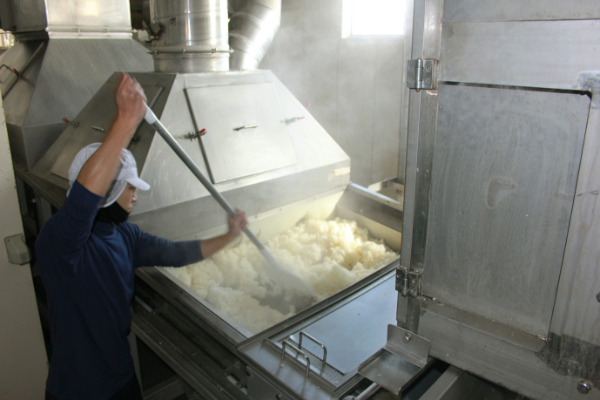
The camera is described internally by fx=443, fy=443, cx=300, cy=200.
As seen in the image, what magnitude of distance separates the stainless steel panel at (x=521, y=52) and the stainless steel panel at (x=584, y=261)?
69 mm

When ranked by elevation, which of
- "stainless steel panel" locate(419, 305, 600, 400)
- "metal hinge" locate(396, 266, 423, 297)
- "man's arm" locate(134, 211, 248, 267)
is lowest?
"man's arm" locate(134, 211, 248, 267)

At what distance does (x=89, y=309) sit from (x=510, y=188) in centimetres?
124

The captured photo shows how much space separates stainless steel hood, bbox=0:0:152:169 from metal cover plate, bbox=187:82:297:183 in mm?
930

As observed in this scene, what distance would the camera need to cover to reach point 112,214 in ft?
4.48

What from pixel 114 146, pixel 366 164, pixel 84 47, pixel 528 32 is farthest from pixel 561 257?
pixel 366 164

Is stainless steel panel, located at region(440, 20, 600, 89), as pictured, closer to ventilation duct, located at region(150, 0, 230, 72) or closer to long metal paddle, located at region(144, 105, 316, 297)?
long metal paddle, located at region(144, 105, 316, 297)

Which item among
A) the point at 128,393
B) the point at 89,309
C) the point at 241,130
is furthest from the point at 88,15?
the point at 128,393

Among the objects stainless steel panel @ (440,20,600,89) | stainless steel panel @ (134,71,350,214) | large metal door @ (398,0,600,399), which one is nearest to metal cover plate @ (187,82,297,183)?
stainless steel panel @ (134,71,350,214)

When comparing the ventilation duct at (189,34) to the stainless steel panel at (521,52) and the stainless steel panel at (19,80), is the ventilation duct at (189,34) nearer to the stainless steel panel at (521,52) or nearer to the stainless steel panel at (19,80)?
the stainless steel panel at (19,80)

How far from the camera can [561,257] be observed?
2.73 feet

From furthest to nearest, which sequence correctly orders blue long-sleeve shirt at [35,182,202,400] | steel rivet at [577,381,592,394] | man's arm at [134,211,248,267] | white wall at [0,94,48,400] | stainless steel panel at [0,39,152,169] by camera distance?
stainless steel panel at [0,39,152,169], white wall at [0,94,48,400], man's arm at [134,211,248,267], blue long-sleeve shirt at [35,182,202,400], steel rivet at [577,381,592,394]

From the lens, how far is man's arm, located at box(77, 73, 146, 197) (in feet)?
3.62

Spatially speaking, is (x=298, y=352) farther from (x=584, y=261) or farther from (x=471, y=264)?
(x=584, y=261)

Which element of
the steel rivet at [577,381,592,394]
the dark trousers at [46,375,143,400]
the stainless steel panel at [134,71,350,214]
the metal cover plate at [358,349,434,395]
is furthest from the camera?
the stainless steel panel at [134,71,350,214]
